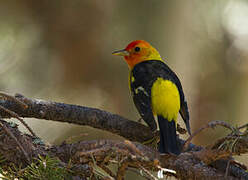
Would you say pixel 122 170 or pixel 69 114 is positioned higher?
pixel 69 114

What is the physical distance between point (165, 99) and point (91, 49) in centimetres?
393

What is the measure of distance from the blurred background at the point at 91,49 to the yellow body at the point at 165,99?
2.63 meters

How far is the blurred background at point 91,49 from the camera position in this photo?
6.16 metres

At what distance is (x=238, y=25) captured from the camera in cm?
830

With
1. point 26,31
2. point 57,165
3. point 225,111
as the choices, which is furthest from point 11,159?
point 225,111

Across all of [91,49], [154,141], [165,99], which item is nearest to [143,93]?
[165,99]

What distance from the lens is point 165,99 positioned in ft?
10.4

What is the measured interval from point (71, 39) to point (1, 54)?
1230mm

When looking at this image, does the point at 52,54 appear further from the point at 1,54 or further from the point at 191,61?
the point at 191,61

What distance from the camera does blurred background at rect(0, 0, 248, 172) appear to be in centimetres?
616

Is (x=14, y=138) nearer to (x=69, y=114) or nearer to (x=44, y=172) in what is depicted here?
(x=44, y=172)

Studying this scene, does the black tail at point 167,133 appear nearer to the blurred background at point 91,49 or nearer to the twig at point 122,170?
the twig at point 122,170

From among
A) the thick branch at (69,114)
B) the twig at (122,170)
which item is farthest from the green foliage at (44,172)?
the thick branch at (69,114)

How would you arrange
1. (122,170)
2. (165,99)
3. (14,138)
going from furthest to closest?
(165,99) → (14,138) → (122,170)
